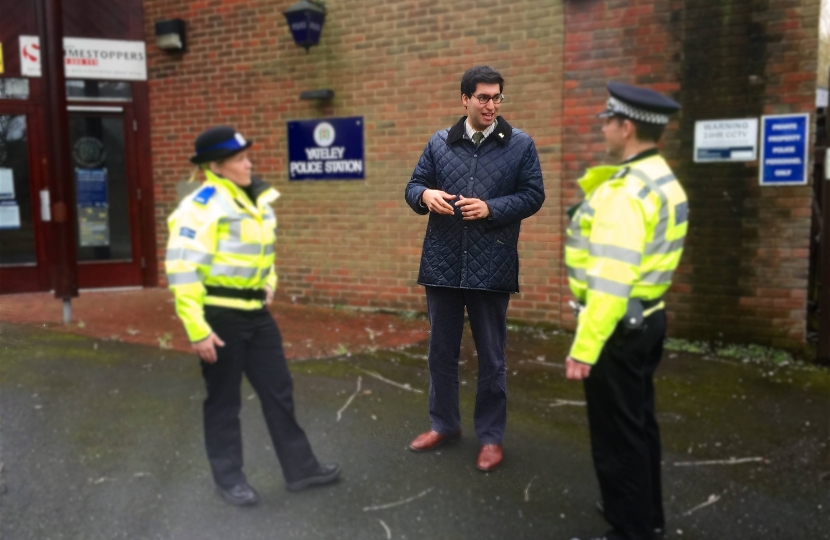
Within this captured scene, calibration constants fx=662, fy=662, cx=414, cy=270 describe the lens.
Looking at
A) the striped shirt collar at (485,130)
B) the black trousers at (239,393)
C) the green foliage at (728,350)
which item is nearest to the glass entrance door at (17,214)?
the black trousers at (239,393)

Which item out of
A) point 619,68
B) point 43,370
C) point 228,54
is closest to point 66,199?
point 43,370

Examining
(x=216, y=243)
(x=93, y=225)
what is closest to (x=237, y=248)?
(x=216, y=243)

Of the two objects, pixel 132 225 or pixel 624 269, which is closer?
pixel 624 269

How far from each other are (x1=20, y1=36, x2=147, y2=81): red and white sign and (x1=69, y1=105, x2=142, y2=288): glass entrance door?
22 centimetres

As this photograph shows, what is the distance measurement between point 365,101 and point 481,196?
57cm

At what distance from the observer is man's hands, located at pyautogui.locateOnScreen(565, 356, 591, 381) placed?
1096 millimetres

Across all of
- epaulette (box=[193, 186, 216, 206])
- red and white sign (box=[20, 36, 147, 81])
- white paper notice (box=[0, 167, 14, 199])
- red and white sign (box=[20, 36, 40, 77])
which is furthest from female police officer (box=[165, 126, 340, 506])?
red and white sign (box=[20, 36, 40, 77])

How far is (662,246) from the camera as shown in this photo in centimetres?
100

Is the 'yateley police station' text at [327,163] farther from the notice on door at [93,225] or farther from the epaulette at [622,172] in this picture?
the notice on door at [93,225]

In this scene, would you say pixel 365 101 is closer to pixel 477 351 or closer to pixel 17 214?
pixel 477 351

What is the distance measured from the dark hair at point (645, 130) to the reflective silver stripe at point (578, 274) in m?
0.21

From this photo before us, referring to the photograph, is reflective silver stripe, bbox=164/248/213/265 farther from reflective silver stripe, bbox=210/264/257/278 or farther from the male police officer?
Result: the male police officer

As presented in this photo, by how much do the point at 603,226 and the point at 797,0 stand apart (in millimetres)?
784

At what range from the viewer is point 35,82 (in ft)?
9.42
